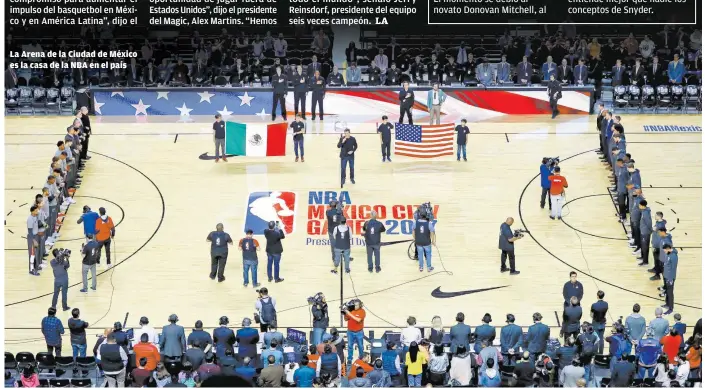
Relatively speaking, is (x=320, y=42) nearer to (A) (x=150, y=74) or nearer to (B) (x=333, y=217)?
(A) (x=150, y=74)

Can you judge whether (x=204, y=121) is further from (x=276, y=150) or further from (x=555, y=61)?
(x=555, y=61)

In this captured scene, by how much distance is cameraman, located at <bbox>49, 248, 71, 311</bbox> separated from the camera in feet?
83.2

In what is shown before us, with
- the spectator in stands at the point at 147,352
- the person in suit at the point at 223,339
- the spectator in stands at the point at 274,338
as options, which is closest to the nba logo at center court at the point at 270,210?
the person in suit at the point at 223,339

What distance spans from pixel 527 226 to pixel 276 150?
8.39 metres

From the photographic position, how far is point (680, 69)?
134ft

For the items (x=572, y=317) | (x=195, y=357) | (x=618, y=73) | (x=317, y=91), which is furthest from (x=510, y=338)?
(x=618, y=73)

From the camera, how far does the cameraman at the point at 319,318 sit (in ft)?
77.2

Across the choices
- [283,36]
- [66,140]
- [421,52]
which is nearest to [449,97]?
[421,52]

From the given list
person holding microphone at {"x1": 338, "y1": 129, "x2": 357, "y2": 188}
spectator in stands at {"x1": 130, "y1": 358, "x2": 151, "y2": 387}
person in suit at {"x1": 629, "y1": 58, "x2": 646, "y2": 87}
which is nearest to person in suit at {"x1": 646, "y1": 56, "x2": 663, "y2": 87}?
person in suit at {"x1": 629, "y1": 58, "x2": 646, "y2": 87}

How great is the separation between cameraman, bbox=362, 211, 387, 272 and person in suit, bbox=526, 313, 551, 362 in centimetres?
540

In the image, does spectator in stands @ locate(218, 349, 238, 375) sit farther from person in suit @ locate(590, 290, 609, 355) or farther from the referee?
person in suit @ locate(590, 290, 609, 355)

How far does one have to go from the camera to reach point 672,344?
22469 millimetres

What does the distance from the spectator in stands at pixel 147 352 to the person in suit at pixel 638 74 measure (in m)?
23.5

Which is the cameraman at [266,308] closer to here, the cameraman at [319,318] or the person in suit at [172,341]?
the cameraman at [319,318]
